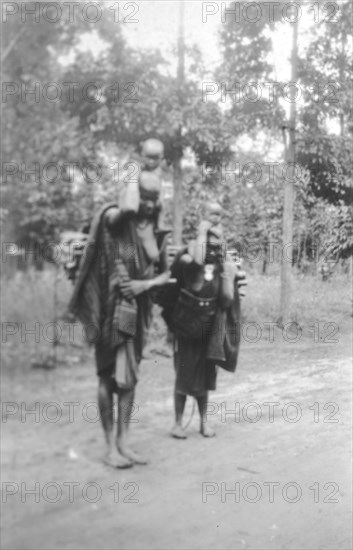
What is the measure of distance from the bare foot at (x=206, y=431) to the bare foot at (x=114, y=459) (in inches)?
12.6

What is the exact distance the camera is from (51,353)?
159cm

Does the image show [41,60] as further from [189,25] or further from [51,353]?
[51,353]

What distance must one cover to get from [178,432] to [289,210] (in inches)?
33.7

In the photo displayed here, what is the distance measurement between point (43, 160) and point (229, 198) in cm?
62

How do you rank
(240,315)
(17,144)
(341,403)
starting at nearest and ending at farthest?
(17,144)
(240,315)
(341,403)

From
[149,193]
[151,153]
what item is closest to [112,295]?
[149,193]

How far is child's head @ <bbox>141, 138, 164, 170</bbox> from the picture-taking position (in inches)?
64.2

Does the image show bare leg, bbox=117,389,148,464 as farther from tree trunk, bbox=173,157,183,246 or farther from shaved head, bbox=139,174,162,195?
shaved head, bbox=139,174,162,195

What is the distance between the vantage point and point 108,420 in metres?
1.81

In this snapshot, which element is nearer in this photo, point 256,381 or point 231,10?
point 231,10

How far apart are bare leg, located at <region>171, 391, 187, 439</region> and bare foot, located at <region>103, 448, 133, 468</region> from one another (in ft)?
0.71

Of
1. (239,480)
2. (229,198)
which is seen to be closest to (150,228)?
(229,198)

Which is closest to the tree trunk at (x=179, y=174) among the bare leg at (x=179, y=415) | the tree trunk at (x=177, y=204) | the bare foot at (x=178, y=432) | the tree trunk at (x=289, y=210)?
the tree trunk at (x=177, y=204)

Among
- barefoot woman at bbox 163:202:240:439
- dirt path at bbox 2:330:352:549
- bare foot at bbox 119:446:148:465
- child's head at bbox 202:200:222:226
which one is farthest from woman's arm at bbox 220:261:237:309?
bare foot at bbox 119:446:148:465
